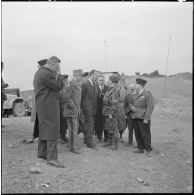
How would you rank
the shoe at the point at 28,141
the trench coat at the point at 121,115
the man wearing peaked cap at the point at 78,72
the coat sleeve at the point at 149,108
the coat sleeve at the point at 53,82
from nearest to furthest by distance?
the coat sleeve at the point at 53,82
the man wearing peaked cap at the point at 78,72
the shoe at the point at 28,141
the coat sleeve at the point at 149,108
the trench coat at the point at 121,115

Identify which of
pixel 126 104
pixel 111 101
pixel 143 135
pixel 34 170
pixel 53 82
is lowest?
pixel 34 170

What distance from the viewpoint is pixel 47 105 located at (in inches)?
260

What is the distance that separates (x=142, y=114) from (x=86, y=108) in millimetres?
1371

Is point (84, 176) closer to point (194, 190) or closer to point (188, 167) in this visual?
point (194, 190)

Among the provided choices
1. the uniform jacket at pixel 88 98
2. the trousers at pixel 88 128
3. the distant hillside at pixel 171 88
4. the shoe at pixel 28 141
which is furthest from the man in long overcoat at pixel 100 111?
the distant hillside at pixel 171 88

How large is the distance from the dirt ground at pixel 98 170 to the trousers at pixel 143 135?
307 millimetres

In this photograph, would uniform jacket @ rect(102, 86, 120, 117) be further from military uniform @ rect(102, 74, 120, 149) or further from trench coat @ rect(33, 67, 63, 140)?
trench coat @ rect(33, 67, 63, 140)

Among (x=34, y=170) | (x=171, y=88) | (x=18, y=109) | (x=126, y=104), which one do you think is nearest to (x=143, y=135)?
(x=126, y=104)

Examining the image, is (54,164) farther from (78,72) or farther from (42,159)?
(78,72)

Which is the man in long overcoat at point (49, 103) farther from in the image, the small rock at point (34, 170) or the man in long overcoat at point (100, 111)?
the man in long overcoat at point (100, 111)

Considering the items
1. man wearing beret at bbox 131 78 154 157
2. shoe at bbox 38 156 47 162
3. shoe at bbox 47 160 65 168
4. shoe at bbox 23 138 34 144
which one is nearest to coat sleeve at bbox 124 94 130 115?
man wearing beret at bbox 131 78 154 157

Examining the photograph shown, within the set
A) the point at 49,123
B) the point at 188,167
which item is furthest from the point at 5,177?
the point at 188,167

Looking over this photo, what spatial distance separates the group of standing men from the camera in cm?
662

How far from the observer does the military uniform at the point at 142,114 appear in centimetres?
900
